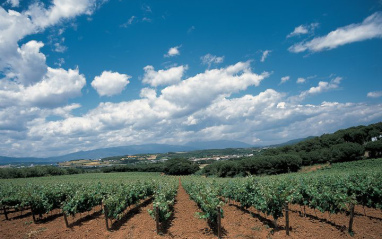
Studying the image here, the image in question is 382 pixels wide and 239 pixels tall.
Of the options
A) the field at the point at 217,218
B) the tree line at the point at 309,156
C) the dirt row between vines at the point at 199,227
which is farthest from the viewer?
the tree line at the point at 309,156

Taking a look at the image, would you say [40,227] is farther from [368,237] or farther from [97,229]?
[368,237]

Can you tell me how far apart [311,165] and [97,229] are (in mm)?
71411

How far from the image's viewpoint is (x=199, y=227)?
11.5m

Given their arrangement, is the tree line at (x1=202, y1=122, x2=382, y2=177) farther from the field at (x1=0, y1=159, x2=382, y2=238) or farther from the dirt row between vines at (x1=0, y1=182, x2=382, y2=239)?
the dirt row between vines at (x1=0, y1=182, x2=382, y2=239)

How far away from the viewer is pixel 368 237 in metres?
9.45

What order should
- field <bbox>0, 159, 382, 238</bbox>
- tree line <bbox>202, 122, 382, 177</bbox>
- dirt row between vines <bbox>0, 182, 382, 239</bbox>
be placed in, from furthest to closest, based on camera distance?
tree line <bbox>202, 122, 382, 177</bbox>, field <bbox>0, 159, 382, 238</bbox>, dirt row between vines <bbox>0, 182, 382, 239</bbox>

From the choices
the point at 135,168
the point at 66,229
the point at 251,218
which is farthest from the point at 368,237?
the point at 135,168

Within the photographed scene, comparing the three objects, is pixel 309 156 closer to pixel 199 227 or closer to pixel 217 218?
pixel 199 227

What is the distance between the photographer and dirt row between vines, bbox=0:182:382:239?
10.2m

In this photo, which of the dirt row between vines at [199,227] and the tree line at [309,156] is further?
the tree line at [309,156]

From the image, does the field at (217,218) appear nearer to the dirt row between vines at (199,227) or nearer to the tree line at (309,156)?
the dirt row between vines at (199,227)

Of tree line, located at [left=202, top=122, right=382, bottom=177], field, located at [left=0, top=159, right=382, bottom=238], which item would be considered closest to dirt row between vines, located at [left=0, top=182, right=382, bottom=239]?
field, located at [left=0, top=159, right=382, bottom=238]

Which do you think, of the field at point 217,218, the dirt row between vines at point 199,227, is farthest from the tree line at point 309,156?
the dirt row between vines at point 199,227

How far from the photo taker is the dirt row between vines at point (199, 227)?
10.2 m
